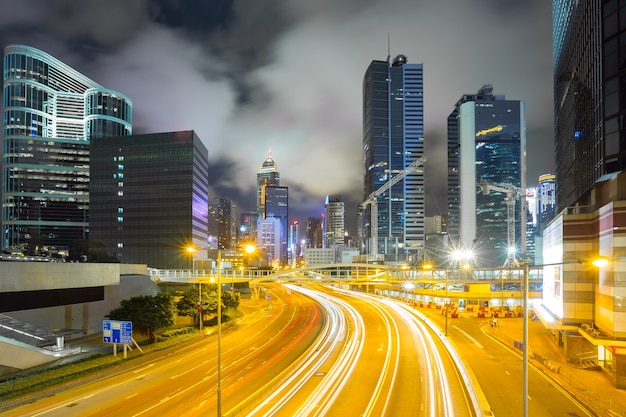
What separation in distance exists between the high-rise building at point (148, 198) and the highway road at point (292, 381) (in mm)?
105160

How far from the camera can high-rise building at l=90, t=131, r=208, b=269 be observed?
152875 millimetres

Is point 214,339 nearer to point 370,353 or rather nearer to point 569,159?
point 370,353

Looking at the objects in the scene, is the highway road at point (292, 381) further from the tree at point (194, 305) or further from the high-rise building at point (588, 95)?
the high-rise building at point (588, 95)

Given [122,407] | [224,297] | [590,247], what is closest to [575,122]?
[590,247]

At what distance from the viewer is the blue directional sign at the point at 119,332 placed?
40.1m

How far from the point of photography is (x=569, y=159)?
76.6 metres

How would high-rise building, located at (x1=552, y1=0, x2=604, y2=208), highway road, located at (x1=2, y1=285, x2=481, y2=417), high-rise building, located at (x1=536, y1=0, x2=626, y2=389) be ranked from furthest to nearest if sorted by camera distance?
high-rise building, located at (x1=552, y1=0, x2=604, y2=208)
high-rise building, located at (x1=536, y1=0, x2=626, y2=389)
highway road, located at (x1=2, y1=285, x2=481, y2=417)

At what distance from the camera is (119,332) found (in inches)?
1587

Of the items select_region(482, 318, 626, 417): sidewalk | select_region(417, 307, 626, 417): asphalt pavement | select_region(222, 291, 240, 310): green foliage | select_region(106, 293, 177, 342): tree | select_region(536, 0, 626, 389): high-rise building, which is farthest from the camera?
select_region(222, 291, 240, 310): green foliage

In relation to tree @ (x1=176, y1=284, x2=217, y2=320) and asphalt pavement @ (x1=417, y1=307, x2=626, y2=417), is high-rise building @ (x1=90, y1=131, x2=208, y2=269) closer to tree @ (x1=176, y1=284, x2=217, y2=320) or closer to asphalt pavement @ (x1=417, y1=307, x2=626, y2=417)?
tree @ (x1=176, y1=284, x2=217, y2=320)

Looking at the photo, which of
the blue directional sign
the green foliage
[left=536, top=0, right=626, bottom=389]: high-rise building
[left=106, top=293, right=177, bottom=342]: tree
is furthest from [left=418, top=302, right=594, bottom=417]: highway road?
the green foliage

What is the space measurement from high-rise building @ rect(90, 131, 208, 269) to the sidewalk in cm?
11834

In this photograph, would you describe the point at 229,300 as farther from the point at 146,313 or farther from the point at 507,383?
the point at 507,383

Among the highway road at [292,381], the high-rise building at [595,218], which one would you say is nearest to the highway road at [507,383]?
the highway road at [292,381]
